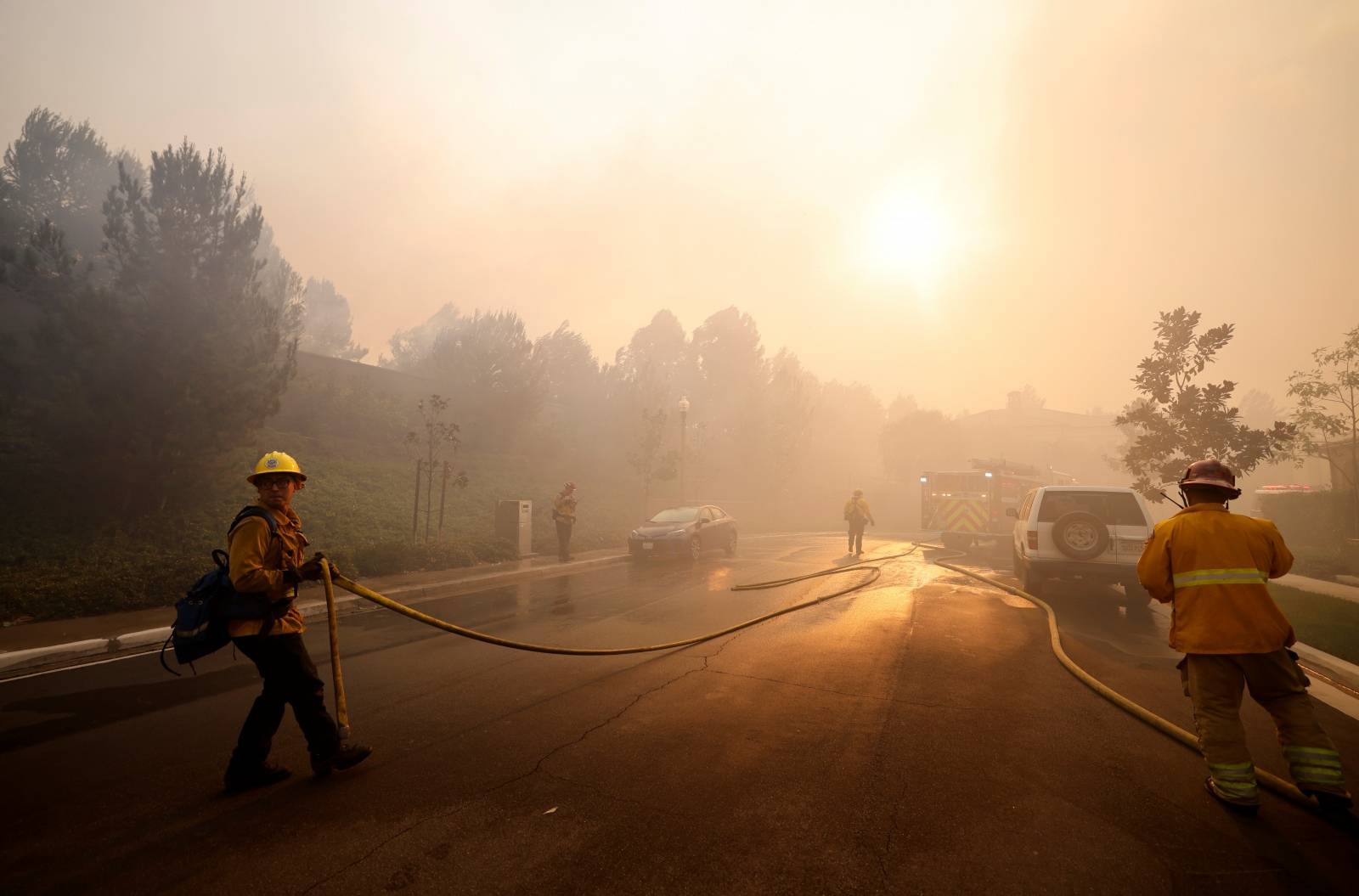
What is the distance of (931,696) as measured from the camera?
5266mm

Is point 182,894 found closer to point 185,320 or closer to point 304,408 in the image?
point 185,320

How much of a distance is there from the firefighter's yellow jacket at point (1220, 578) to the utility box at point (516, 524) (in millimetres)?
14693

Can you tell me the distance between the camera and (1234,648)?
3527mm

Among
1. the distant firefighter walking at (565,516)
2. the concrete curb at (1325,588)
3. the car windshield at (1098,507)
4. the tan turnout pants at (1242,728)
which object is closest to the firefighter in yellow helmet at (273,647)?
the tan turnout pants at (1242,728)

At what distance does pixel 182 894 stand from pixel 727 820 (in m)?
2.48

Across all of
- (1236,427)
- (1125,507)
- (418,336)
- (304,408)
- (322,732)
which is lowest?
(322,732)

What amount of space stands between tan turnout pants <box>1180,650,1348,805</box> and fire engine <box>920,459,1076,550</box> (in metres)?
18.0

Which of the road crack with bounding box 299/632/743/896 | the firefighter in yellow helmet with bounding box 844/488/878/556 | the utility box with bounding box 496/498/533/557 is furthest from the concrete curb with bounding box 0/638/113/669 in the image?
the firefighter in yellow helmet with bounding box 844/488/878/556

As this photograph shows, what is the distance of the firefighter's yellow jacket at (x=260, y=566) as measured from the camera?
141 inches

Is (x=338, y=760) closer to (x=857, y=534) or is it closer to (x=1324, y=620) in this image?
(x=1324, y=620)

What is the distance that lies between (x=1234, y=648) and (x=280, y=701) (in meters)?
5.76

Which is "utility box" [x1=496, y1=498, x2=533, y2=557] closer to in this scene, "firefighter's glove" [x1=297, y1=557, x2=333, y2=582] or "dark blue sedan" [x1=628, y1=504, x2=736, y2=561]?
"dark blue sedan" [x1=628, y1=504, x2=736, y2=561]

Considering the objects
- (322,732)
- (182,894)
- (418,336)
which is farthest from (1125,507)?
(418,336)

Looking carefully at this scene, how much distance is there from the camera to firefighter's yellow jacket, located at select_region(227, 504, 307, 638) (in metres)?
3.57
